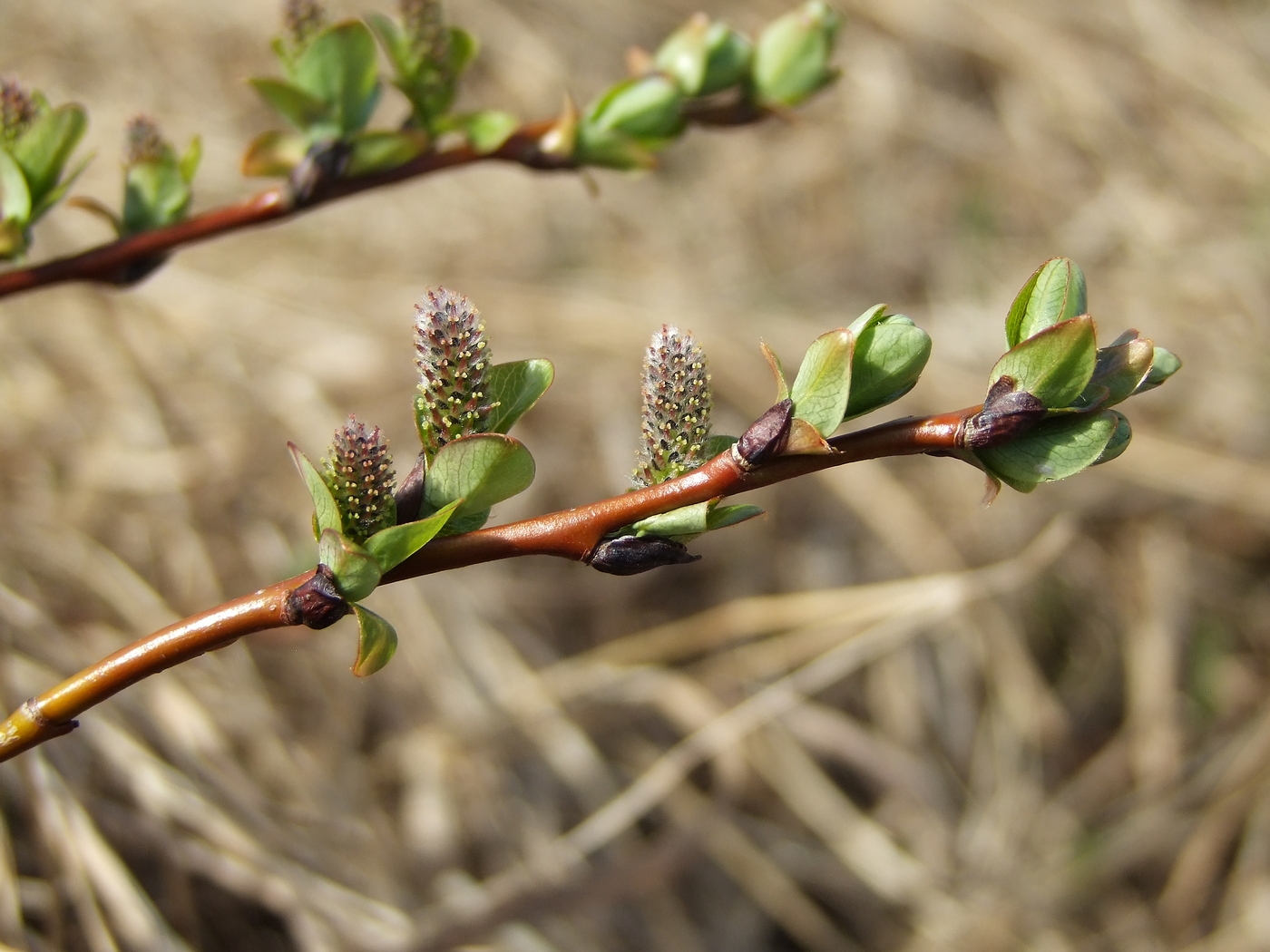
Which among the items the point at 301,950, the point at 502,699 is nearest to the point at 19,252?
the point at 301,950

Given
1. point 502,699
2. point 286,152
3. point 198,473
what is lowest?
point 502,699

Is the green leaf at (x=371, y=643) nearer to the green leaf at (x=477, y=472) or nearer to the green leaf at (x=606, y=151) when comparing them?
the green leaf at (x=477, y=472)

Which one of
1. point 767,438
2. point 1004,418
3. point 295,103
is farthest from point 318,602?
point 295,103

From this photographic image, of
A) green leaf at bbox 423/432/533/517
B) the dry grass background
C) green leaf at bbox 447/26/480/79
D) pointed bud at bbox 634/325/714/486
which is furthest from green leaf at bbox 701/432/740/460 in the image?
the dry grass background

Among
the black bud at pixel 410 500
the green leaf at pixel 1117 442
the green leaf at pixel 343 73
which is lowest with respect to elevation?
the green leaf at pixel 1117 442

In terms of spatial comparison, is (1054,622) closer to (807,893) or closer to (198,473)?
(807,893)

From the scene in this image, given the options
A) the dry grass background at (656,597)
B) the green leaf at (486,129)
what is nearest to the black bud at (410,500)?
the green leaf at (486,129)

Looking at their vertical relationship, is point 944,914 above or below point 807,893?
below
